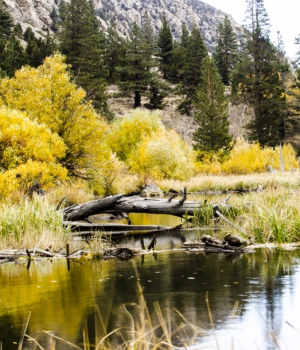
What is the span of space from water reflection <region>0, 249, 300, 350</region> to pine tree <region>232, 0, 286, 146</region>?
51.9 metres

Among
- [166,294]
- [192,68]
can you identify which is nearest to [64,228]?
[166,294]

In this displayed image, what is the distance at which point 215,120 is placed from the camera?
57531 mm

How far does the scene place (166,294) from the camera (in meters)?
8.34

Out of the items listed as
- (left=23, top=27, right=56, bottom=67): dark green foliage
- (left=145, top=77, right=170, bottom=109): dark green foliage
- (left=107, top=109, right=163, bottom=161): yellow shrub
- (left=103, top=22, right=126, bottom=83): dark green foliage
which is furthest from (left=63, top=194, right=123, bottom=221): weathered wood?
(left=103, top=22, right=126, bottom=83): dark green foliage

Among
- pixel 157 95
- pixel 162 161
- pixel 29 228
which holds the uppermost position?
Result: pixel 157 95

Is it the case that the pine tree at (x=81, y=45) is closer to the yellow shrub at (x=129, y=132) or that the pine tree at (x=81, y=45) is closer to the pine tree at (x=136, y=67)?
the yellow shrub at (x=129, y=132)

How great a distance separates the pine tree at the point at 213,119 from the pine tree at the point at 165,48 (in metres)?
31.3

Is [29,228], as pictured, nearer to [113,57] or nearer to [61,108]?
[61,108]

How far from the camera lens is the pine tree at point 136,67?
76.3 metres

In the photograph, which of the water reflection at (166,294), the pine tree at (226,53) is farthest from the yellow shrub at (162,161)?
the pine tree at (226,53)

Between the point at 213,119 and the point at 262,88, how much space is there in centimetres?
1037

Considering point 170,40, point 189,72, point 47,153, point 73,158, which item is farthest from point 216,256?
point 170,40

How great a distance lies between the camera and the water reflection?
6.36 meters

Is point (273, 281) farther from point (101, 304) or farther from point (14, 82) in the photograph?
point (14, 82)
